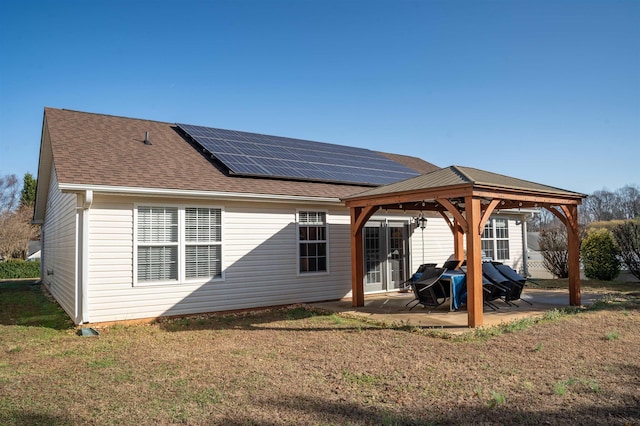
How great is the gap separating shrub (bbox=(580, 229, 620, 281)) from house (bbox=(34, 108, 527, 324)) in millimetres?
6860

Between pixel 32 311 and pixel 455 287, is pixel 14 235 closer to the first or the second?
pixel 32 311

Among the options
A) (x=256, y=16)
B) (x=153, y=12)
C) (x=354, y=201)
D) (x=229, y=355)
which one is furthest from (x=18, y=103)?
(x=229, y=355)

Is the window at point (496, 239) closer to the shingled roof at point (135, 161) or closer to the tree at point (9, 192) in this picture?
the shingled roof at point (135, 161)

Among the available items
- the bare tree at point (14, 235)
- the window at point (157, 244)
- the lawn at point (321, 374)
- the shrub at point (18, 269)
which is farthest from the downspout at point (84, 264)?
the bare tree at point (14, 235)

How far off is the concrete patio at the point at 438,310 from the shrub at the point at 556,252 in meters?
6.90

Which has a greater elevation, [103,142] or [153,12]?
[153,12]

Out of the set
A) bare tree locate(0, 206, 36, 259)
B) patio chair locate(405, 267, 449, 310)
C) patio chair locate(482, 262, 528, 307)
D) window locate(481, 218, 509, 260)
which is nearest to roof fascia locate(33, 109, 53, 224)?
patio chair locate(405, 267, 449, 310)

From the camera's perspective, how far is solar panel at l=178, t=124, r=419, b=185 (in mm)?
11266

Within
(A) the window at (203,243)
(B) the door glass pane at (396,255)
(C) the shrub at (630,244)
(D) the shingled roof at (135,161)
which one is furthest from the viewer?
(C) the shrub at (630,244)

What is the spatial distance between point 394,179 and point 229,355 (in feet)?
29.8

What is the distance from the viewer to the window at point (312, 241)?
10.7 m

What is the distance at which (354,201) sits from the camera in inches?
386

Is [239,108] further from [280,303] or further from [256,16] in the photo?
[280,303]

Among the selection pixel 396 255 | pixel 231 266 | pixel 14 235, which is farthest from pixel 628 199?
pixel 14 235
